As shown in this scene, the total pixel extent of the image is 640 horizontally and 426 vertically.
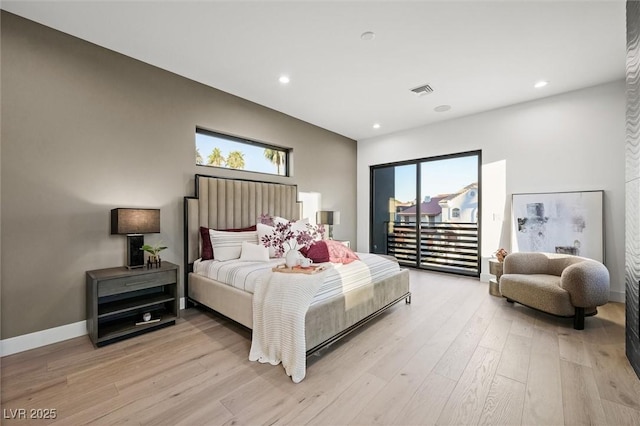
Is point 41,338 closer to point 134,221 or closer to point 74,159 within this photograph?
point 134,221

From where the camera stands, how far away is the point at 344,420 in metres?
1.50

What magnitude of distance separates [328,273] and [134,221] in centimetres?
203

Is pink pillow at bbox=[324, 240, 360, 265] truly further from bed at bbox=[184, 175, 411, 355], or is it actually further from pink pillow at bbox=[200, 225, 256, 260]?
pink pillow at bbox=[200, 225, 256, 260]

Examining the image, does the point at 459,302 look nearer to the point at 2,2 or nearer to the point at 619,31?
the point at 619,31

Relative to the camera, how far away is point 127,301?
268cm

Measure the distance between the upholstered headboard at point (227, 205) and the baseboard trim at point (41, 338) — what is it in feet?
3.64

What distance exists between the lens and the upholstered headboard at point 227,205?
329 centimetres

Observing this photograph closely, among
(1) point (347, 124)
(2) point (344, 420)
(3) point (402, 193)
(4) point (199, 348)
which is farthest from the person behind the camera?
(3) point (402, 193)

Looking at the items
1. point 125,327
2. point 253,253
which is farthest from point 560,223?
point 125,327

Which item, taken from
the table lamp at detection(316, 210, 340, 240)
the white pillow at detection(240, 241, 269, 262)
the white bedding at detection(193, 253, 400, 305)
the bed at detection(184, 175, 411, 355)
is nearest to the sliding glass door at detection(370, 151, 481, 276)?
the table lamp at detection(316, 210, 340, 240)

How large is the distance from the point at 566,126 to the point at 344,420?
4.82 meters

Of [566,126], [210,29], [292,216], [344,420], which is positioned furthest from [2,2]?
[566,126]

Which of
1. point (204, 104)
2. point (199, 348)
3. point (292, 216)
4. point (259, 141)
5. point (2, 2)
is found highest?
point (2, 2)

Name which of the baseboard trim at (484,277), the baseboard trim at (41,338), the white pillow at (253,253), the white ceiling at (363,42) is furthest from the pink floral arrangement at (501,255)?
the baseboard trim at (41,338)
